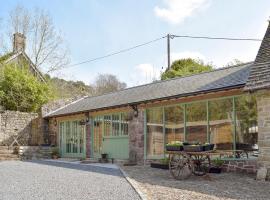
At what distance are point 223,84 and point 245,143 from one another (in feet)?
7.17

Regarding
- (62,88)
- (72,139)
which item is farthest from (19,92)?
(62,88)

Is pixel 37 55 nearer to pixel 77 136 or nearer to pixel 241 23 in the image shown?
pixel 77 136

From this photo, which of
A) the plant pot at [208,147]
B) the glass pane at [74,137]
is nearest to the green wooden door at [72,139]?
the glass pane at [74,137]

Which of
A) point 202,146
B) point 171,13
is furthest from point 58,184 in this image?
point 171,13

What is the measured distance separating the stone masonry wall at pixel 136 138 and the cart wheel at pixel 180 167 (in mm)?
4097

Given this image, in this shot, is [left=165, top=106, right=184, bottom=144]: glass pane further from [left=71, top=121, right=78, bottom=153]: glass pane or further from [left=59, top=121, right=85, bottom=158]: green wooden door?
[left=71, top=121, right=78, bottom=153]: glass pane

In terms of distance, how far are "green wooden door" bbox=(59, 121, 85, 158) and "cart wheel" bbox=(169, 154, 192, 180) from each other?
29.8 feet

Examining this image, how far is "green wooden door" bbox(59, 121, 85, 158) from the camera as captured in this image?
1958cm

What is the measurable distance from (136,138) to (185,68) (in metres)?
16.2

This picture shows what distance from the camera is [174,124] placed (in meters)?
14.0

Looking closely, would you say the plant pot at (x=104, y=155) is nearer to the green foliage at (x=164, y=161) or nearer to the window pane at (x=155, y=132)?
the window pane at (x=155, y=132)

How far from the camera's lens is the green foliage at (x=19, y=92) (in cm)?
2361

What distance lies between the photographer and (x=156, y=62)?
3678cm

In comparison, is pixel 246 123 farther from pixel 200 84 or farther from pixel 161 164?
pixel 161 164
